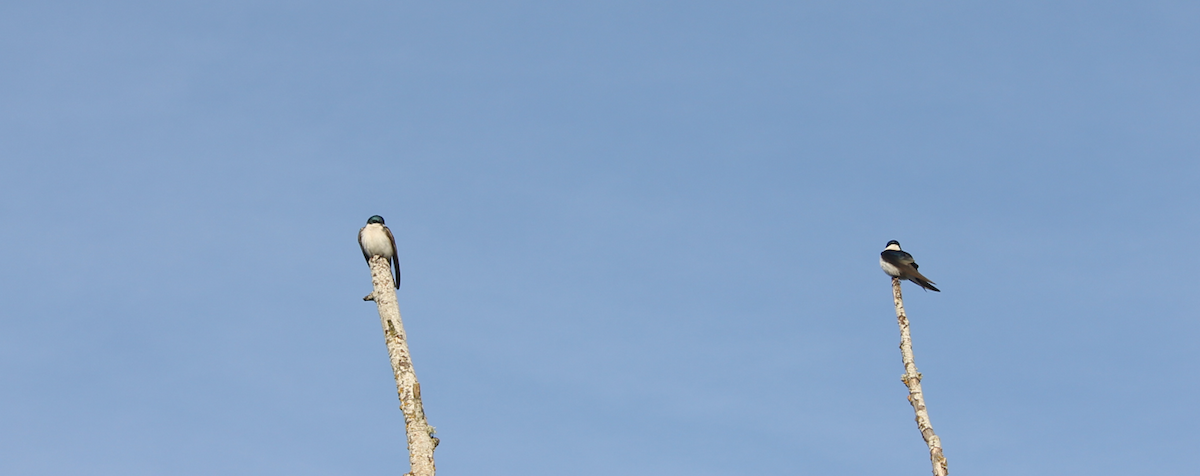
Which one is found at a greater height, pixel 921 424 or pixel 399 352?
pixel 399 352

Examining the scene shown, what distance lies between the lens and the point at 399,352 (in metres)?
12.6

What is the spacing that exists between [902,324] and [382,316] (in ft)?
21.1

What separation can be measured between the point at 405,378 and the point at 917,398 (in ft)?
19.4

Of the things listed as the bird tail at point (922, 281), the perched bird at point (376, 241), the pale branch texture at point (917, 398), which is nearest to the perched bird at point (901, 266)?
the bird tail at point (922, 281)

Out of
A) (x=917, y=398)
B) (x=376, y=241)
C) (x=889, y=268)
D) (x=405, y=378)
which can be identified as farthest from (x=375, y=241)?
(x=889, y=268)

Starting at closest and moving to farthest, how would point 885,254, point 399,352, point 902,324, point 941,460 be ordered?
point 941,460
point 399,352
point 902,324
point 885,254

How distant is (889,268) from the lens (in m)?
22.3

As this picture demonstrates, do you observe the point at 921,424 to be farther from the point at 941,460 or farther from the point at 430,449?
the point at 430,449

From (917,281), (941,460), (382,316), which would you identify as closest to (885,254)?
(917,281)

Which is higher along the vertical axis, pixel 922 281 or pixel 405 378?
pixel 922 281

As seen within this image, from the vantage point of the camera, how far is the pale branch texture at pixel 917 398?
11.8m

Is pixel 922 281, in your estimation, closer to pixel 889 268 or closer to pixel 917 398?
pixel 889 268

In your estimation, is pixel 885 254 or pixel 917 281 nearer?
pixel 917 281

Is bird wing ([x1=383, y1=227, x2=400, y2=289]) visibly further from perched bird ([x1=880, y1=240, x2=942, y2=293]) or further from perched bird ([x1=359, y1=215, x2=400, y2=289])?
perched bird ([x1=880, y1=240, x2=942, y2=293])
